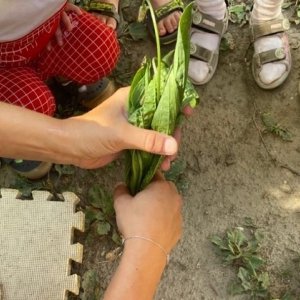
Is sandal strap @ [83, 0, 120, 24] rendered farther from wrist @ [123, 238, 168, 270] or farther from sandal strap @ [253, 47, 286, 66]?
wrist @ [123, 238, 168, 270]

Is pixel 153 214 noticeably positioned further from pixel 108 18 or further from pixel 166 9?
pixel 166 9

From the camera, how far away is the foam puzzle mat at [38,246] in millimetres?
1784

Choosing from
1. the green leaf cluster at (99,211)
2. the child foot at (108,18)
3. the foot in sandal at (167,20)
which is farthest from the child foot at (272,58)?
the green leaf cluster at (99,211)

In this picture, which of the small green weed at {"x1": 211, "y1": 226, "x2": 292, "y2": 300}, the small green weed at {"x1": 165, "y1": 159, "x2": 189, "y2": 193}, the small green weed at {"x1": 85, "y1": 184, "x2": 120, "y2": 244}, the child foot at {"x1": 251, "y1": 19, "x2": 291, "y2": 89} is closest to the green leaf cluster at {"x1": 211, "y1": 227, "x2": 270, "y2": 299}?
the small green weed at {"x1": 211, "y1": 226, "x2": 292, "y2": 300}

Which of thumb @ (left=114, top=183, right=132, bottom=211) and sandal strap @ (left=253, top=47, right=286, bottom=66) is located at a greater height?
sandal strap @ (left=253, top=47, right=286, bottom=66)

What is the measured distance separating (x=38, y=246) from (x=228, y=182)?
0.75m

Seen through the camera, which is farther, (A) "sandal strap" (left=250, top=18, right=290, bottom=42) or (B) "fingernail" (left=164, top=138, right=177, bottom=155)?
(A) "sandal strap" (left=250, top=18, right=290, bottom=42)

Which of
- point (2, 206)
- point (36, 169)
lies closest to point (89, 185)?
point (36, 169)

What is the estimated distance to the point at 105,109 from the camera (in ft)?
4.45

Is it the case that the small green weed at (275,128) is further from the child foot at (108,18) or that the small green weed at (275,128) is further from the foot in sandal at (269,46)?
the child foot at (108,18)

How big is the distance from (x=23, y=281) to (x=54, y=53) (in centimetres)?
81

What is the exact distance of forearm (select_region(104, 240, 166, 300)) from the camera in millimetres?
1289

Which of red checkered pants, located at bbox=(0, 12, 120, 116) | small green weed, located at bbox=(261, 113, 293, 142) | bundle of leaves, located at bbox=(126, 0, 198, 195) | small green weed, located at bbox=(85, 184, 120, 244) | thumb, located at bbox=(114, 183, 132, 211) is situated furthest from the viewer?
small green weed, located at bbox=(261, 113, 293, 142)

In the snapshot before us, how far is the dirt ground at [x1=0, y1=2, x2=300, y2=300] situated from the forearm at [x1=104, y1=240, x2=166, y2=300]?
53 cm
